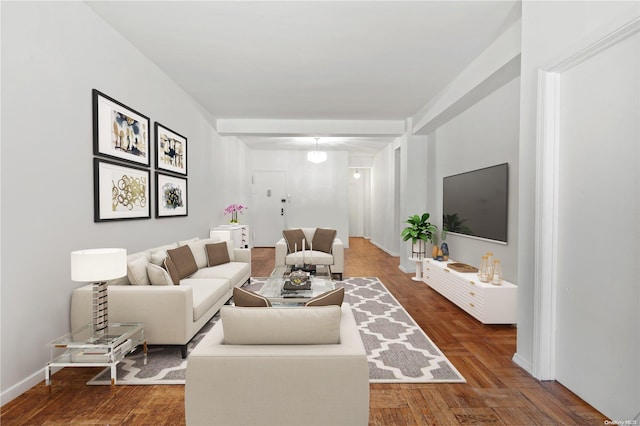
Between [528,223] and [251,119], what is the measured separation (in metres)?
5.08

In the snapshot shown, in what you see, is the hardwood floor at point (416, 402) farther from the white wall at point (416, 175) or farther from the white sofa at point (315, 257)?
the white wall at point (416, 175)

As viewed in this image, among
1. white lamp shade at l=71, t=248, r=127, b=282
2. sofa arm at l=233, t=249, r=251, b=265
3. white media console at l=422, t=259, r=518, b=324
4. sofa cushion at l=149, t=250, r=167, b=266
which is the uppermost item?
white lamp shade at l=71, t=248, r=127, b=282

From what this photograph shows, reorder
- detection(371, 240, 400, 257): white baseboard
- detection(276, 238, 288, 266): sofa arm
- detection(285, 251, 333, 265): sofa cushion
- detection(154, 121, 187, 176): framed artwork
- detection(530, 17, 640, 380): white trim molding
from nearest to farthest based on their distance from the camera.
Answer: detection(530, 17, 640, 380): white trim molding
detection(154, 121, 187, 176): framed artwork
detection(285, 251, 333, 265): sofa cushion
detection(276, 238, 288, 266): sofa arm
detection(371, 240, 400, 257): white baseboard

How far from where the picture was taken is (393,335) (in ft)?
10.5

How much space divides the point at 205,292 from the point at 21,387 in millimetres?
1386

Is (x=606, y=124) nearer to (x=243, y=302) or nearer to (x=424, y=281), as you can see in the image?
(x=243, y=302)

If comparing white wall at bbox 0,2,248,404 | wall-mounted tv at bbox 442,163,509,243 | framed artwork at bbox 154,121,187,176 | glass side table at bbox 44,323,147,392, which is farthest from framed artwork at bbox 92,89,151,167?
wall-mounted tv at bbox 442,163,509,243

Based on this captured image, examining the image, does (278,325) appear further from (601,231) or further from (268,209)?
(268,209)

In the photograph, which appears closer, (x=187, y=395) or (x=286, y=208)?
(x=187, y=395)

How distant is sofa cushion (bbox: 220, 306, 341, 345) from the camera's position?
1.61 metres

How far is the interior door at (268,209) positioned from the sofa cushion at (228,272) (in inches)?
196

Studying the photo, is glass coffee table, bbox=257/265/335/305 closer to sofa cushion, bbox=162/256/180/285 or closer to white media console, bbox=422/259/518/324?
sofa cushion, bbox=162/256/180/285

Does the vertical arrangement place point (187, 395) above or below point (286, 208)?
below

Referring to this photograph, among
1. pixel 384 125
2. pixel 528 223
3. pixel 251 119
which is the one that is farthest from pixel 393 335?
pixel 251 119
